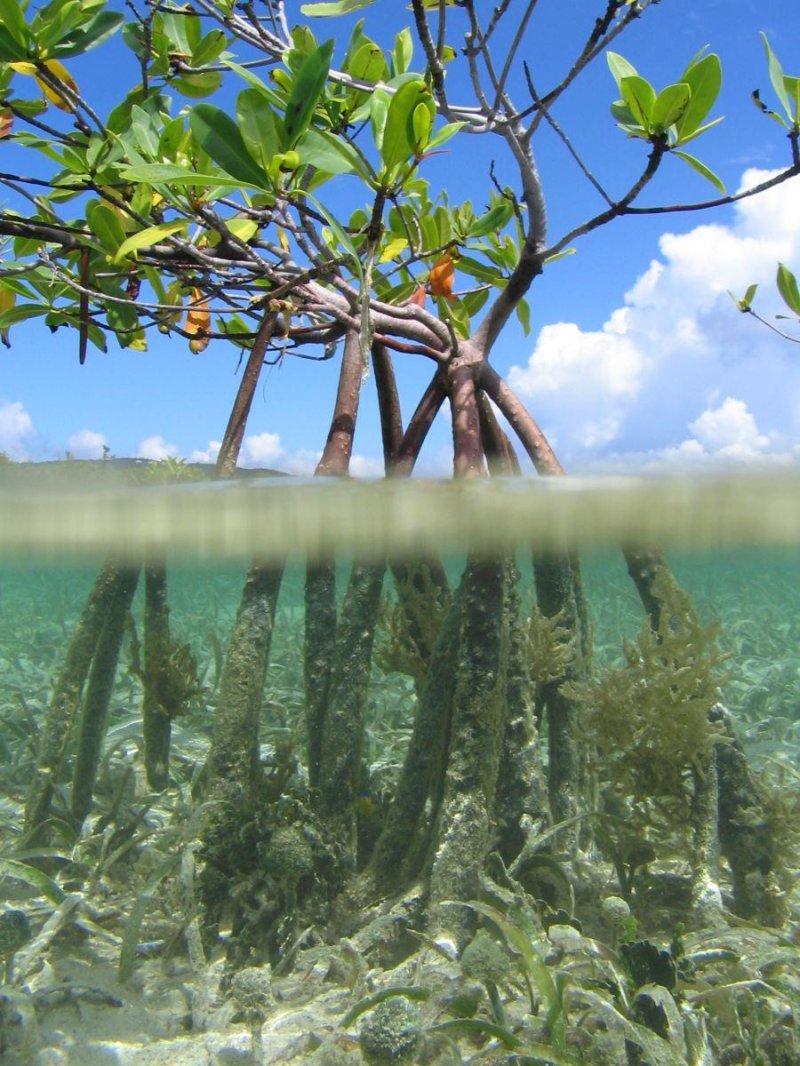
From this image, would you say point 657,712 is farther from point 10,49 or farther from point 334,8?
point 10,49

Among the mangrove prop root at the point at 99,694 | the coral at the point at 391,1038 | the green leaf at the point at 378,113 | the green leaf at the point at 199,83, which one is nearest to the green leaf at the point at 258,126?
the green leaf at the point at 378,113

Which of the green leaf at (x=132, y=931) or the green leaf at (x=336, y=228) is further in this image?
the green leaf at (x=132, y=931)

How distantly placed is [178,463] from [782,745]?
7322 millimetres

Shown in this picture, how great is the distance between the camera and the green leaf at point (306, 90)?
268cm

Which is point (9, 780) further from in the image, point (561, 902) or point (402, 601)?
point (561, 902)

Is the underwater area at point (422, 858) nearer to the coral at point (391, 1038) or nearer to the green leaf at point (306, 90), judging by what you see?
the coral at point (391, 1038)

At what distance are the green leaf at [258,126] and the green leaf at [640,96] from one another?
1.53 m

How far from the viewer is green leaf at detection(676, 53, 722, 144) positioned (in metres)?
3.28

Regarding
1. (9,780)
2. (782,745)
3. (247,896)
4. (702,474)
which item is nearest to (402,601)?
(247,896)

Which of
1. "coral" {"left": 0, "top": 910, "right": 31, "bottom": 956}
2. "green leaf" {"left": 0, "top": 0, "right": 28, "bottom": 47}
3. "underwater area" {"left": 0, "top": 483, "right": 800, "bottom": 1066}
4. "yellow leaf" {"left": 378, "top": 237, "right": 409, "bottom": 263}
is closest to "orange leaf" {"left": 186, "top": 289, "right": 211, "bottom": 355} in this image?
"yellow leaf" {"left": 378, "top": 237, "right": 409, "bottom": 263}

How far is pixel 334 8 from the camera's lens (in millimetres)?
3701

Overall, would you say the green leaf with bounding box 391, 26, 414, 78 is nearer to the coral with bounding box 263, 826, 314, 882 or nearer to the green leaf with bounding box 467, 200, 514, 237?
the green leaf with bounding box 467, 200, 514, 237

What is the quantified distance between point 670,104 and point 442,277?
6.45 ft

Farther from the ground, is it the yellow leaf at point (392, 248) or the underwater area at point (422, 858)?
the yellow leaf at point (392, 248)
